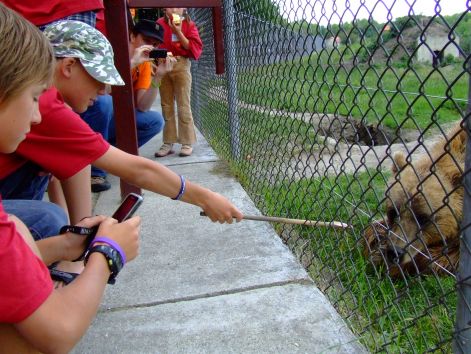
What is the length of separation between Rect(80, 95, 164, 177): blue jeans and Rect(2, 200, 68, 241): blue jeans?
1.79 m

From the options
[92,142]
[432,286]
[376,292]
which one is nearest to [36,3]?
[92,142]

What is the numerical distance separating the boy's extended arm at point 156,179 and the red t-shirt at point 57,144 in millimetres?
96

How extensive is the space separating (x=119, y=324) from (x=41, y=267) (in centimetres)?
111

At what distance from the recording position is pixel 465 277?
→ 1.59m

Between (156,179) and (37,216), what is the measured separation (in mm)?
558

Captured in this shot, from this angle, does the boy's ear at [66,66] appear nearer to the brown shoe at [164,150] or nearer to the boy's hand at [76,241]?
the boy's hand at [76,241]

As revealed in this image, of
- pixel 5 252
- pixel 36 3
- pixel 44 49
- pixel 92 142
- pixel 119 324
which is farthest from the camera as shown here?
pixel 36 3

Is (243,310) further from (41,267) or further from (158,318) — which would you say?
(41,267)

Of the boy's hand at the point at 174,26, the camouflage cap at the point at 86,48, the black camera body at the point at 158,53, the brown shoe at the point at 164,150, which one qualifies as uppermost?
the boy's hand at the point at 174,26

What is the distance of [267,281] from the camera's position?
9.16 ft

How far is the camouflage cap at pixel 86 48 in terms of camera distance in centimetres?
261

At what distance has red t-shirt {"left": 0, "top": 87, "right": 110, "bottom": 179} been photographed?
2.25 metres

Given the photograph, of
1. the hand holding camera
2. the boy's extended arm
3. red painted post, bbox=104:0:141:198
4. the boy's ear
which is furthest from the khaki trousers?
the hand holding camera

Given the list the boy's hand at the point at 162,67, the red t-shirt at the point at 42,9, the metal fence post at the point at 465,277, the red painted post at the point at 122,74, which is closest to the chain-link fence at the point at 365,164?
the metal fence post at the point at 465,277
